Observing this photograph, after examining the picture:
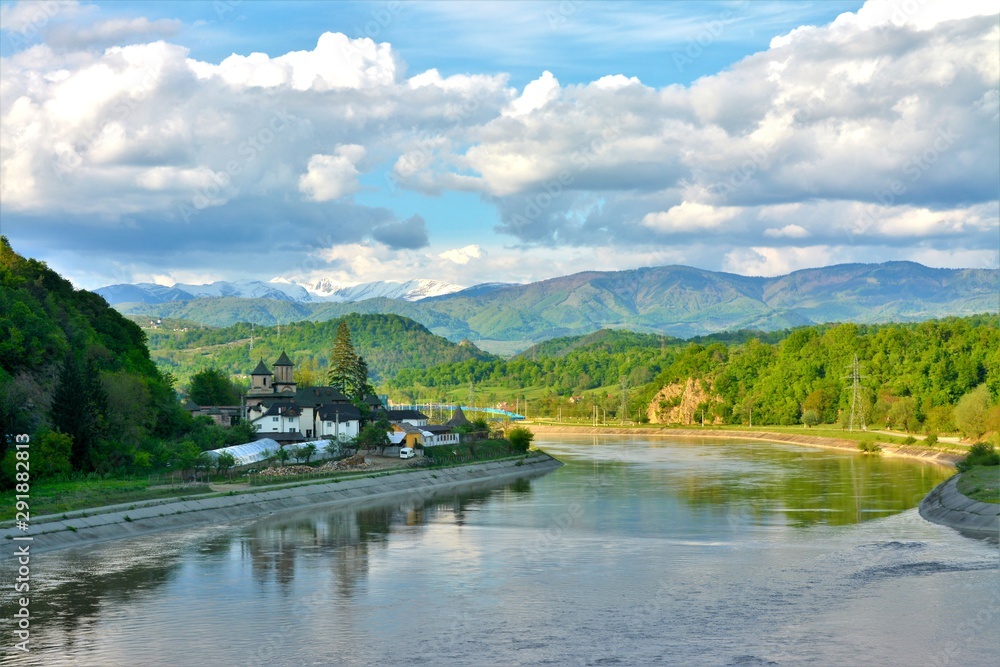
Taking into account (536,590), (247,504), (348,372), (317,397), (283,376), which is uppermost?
(348,372)

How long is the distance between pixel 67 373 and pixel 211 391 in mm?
67384

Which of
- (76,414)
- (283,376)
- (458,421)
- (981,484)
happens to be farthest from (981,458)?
(283,376)

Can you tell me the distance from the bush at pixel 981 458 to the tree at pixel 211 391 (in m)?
92.7

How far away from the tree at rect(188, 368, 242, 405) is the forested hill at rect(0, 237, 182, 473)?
1345 inches

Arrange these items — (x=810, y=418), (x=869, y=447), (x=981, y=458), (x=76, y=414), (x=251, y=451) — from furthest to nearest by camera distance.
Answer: (x=810, y=418)
(x=869, y=447)
(x=251, y=451)
(x=981, y=458)
(x=76, y=414)

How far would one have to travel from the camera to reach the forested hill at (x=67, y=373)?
7519 cm

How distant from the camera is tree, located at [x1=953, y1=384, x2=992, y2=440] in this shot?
130125 mm

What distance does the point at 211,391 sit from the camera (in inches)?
5615

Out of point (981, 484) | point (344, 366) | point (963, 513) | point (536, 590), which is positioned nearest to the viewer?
point (536, 590)

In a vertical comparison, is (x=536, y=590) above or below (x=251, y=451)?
below

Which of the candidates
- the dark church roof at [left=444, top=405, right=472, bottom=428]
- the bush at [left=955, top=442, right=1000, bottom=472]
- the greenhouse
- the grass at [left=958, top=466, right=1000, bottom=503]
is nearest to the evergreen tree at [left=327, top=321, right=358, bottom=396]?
the dark church roof at [left=444, top=405, right=472, bottom=428]

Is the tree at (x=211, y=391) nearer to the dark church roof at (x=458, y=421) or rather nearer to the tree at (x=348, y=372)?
the tree at (x=348, y=372)

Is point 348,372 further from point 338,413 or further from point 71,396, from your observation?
point 71,396

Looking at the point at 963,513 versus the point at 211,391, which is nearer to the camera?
the point at 963,513
